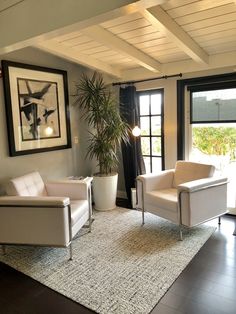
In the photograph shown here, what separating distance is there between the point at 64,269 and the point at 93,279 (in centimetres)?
33

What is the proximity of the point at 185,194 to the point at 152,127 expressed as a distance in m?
1.62

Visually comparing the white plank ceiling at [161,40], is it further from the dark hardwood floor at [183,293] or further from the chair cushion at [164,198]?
the dark hardwood floor at [183,293]

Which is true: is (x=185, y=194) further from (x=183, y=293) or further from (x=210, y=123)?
(x=210, y=123)

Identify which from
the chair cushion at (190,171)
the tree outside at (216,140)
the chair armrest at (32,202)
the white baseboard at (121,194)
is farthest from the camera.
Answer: the white baseboard at (121,194)

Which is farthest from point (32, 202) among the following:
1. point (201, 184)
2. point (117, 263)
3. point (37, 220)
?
point (201, 184)

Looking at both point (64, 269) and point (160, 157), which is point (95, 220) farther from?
point (160, 157)

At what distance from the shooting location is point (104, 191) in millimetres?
3756

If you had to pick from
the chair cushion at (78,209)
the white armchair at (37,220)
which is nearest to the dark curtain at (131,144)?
the chair cushion at (78,209)

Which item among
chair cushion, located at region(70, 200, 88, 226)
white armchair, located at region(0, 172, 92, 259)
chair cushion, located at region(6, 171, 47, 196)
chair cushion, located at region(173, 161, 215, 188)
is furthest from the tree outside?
chair cushion, located at region(6, 171, 47, 196)

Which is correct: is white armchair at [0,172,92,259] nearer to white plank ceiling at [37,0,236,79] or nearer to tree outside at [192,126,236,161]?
white plank ceiling at [37,0,236,79]

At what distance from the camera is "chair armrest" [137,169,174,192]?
3285 millimetres

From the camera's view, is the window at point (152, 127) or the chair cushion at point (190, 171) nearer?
the chair cushion at point (190, 171)

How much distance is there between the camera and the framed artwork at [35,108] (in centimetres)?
304

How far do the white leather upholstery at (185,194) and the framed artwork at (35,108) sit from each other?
1383 millimetres
